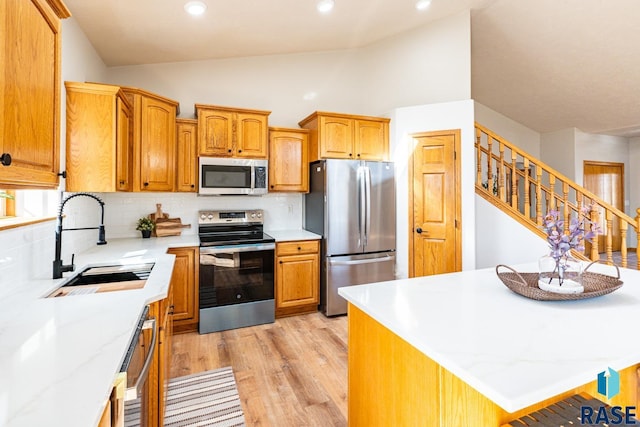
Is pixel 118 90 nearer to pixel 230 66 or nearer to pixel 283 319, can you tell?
pixel 230 66

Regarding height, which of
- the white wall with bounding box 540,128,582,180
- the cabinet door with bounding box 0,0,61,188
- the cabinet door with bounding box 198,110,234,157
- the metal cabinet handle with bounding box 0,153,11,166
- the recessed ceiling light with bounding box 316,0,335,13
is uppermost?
the recessed ceiling light with bounding box 316,0,335,13

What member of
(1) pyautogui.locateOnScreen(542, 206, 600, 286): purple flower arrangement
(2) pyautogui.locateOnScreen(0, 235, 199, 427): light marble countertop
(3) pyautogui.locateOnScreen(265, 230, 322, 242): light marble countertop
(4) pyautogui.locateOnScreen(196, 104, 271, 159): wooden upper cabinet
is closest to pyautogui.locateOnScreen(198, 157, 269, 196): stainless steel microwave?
(4) pyautogui.locateOnScreen(196, 104, 271, 159): wooden upper cabinet

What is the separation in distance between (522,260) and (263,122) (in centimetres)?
337

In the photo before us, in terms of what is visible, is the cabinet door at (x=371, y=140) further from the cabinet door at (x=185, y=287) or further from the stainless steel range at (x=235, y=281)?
the cabinet door at (x=185, y=287)

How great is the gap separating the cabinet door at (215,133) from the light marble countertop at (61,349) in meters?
1.86

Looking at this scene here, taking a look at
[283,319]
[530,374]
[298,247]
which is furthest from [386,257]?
[530,374]

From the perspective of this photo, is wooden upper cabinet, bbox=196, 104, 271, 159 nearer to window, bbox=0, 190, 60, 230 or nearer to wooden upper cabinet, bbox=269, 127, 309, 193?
wooden upper cabinet, bbox=269, 127, 309, 193

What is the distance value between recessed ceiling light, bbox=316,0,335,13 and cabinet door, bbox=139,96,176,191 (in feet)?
5.61

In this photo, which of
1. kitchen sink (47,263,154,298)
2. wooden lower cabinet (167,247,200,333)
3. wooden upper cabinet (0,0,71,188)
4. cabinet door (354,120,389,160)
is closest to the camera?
wooden upper cabinet (0,0,71,188)

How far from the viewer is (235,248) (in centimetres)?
312

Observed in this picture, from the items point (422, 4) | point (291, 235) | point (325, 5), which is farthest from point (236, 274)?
point (422, 4)

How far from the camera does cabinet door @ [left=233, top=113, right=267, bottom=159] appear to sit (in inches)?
134

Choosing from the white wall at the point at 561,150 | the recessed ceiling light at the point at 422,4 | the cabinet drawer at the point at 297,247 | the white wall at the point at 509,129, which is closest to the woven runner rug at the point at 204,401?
the cabinet drawer at the point at 297,247
